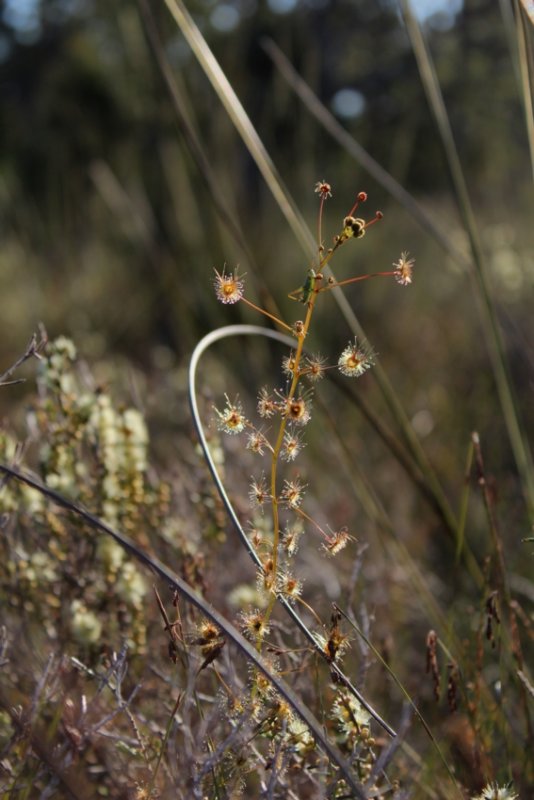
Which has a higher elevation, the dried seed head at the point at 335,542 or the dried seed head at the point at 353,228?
the dried seed head at the point at 353,228

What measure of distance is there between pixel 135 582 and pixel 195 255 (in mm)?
3287

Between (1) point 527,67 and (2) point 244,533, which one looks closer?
(2) point 244,533

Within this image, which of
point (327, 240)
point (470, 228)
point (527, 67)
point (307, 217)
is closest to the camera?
point (527, 67)

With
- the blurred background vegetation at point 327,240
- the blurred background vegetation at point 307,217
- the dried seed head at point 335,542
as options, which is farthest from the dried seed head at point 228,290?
the blurred background vegetation at point 307,217

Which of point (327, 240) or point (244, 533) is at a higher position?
point (327, 240)

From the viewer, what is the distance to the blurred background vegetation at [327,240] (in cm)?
225

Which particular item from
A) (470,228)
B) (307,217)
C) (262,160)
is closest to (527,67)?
(470,228)

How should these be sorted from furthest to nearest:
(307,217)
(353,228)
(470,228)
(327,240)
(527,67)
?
(327,240)
(307,217)
(470,228)
(527,67)
(353,228)

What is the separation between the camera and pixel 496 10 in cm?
318

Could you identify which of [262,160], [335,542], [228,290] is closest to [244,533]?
[335,542]

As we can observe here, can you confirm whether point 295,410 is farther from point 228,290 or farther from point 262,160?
point 262,160

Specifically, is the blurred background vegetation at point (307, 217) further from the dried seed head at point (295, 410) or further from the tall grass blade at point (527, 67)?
the dried seed head at point (295, 410)

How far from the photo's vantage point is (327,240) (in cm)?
455

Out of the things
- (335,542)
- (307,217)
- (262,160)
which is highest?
(307,217)
